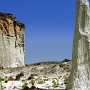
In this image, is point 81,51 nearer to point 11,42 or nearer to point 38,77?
point 38,77

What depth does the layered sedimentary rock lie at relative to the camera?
165ft

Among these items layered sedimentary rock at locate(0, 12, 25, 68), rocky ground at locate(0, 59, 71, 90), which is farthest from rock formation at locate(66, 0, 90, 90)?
layered sedimentary rock at locate(0, 12, 25, 68)

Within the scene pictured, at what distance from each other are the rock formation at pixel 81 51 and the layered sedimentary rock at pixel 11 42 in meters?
33.2

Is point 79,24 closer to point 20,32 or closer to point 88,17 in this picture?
point 88,17

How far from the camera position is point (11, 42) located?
5238 centimetres

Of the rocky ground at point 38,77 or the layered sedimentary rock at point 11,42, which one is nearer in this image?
the rocky ground at point 38,77

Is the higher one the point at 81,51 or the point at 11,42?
the point at 11,42

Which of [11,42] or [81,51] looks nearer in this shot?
[81,51]

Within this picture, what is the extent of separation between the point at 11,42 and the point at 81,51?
118 ft

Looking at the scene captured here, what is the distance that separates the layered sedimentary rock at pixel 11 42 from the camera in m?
50.2

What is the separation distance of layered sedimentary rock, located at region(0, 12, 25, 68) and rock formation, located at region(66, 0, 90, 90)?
3322 cm

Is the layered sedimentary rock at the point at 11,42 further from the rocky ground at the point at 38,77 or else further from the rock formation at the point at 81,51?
the rock formation at the point at 81,51

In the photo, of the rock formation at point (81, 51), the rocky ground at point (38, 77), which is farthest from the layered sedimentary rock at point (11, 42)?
the rock formation at point (81, 51)

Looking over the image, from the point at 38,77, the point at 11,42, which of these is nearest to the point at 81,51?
the point at 38,77
